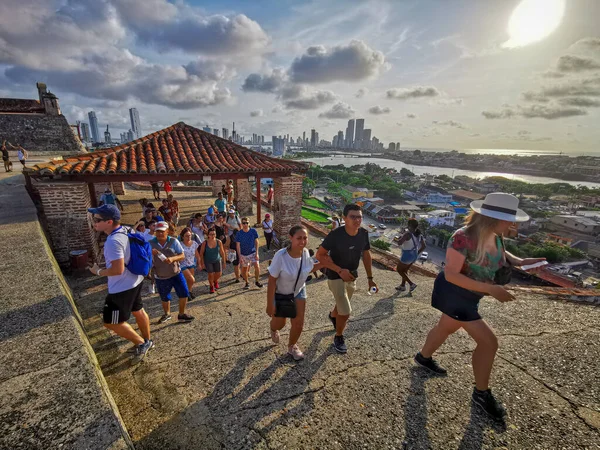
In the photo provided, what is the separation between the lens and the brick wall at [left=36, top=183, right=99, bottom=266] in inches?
234

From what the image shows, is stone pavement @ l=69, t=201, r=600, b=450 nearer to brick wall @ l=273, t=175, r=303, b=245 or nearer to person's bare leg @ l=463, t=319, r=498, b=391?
person's bare leg @ l=463, t=319, r=498, b=391

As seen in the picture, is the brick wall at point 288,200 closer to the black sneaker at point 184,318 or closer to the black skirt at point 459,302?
the black sneaker at point 184,318

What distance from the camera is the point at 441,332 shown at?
2.59m

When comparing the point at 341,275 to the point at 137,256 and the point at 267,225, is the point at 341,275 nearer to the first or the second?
the point at 137,256

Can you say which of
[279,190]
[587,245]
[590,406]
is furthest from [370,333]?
[587,245]

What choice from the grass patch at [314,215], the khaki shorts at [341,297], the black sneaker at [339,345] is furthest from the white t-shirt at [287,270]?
the grass patch at [314,215]

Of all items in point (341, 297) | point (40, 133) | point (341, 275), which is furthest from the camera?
→ point (40, 133)

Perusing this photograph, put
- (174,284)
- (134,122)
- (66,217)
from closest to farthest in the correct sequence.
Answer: (174,284), (66,217), (134,122)

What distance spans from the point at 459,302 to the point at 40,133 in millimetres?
31754

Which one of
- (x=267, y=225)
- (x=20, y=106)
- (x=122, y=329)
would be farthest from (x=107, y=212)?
(x=20, y=106)

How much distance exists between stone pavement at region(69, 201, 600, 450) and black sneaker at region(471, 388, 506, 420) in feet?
0.26

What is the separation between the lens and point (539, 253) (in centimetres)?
2756

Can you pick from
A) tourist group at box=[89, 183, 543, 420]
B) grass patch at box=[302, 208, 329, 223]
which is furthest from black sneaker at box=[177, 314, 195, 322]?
grass patch at box=[302, 208, 329, 223]

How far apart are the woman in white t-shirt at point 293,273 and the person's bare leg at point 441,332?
51.9 inches
